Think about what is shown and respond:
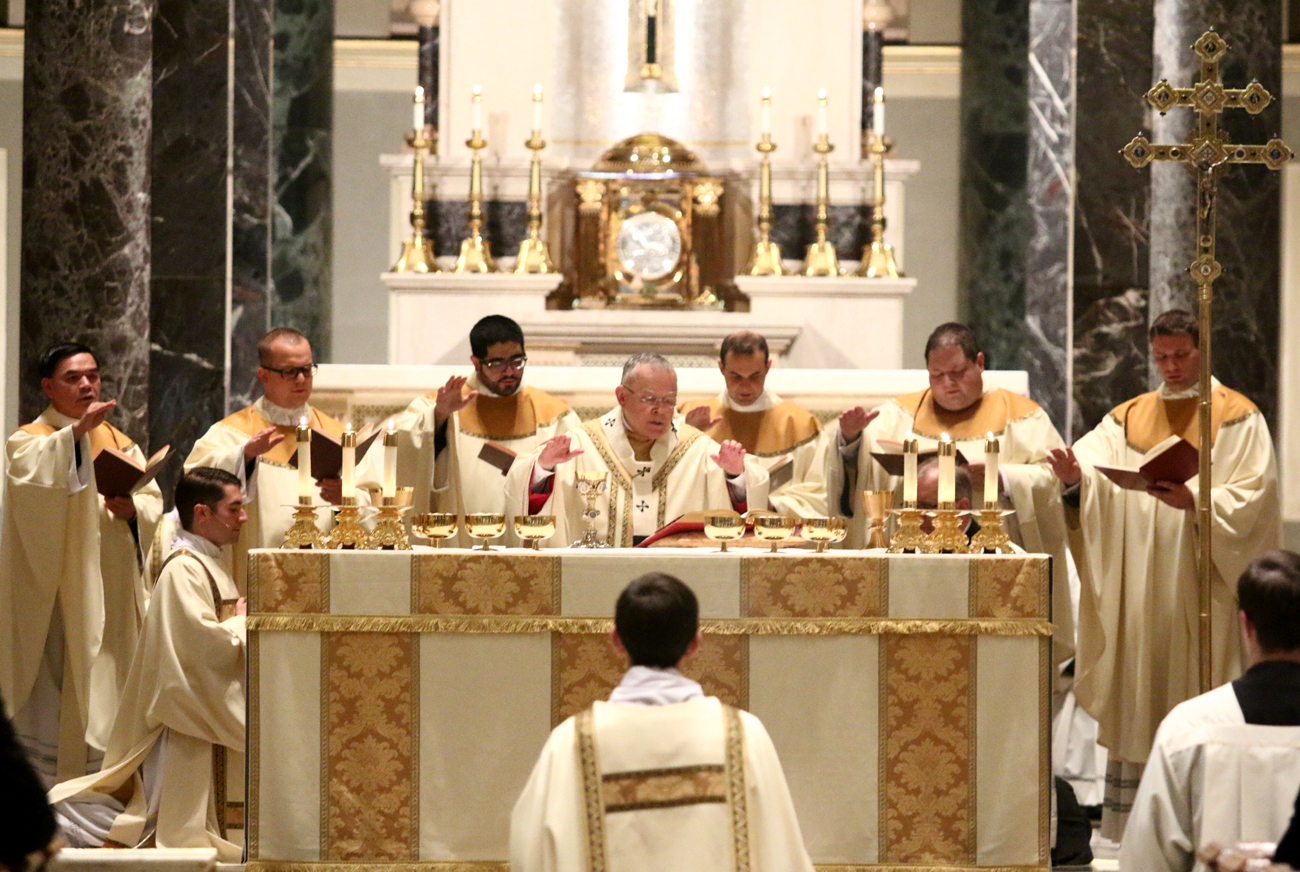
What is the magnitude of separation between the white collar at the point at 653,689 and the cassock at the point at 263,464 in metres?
3.02

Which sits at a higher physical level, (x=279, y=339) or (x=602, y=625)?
(x=279, y=339)

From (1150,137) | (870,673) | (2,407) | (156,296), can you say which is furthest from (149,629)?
(2,407)

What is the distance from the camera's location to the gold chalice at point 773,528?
5.30m

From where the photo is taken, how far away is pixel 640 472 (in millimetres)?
6359

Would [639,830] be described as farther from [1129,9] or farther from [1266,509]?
[1129,9]

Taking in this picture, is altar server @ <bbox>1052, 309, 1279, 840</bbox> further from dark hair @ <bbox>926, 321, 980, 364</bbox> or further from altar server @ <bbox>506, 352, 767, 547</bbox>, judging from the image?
altar server @ <bbox>506, 352, 767, 547</bbox>

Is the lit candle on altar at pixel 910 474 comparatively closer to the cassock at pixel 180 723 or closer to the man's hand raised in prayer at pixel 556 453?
the man's hand raised in prayer at pixel 556 453

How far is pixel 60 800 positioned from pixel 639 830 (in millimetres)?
2680

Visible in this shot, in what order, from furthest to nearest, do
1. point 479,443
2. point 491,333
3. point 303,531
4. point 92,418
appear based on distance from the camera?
point 479,443 → point 491,333 → point 92,418 → point 303,531

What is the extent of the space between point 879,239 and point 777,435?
2873 mm

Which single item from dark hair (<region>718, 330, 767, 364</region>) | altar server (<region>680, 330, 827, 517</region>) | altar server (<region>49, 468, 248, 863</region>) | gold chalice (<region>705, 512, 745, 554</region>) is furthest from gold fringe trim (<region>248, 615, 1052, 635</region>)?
dark hair (<region>718, 330, 767, 364</region>)

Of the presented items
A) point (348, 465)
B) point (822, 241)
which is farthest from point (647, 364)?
point (822, 241)

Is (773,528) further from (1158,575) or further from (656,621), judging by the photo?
(1158,575)

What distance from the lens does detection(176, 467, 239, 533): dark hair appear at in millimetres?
5703
